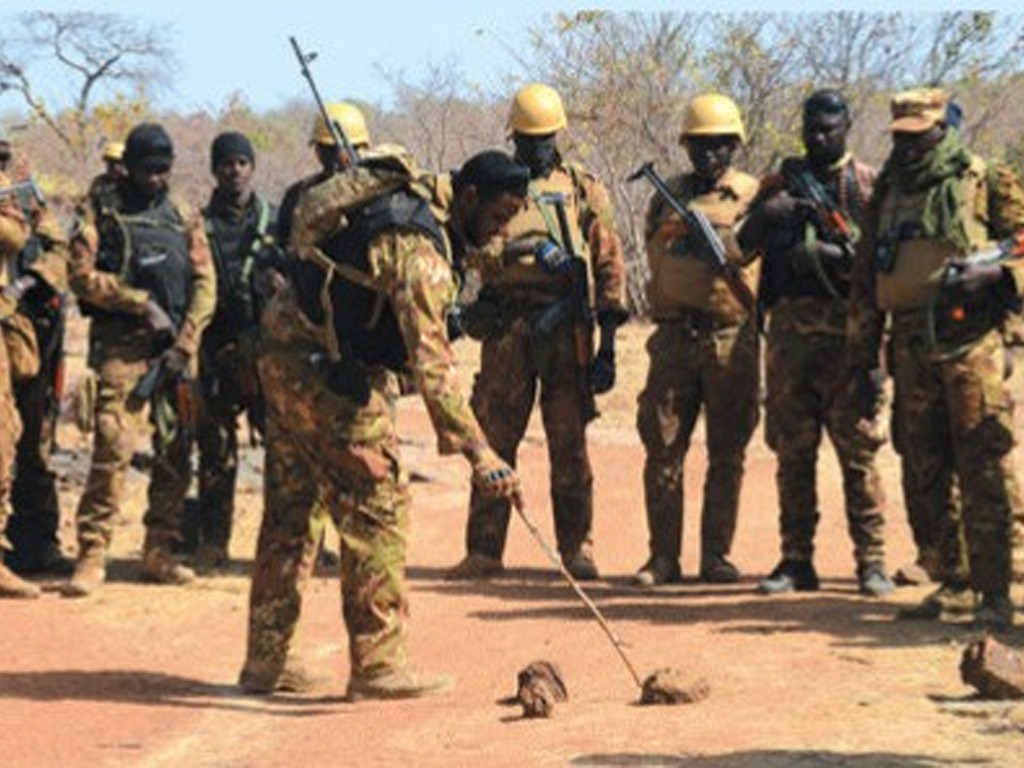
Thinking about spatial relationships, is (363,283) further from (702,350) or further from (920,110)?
(702,350)

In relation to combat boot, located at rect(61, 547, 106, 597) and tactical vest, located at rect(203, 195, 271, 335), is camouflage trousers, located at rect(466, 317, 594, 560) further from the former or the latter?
combat boot, located at rect(61, 547, 106, 597)

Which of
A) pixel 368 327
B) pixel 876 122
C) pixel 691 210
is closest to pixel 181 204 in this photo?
pixel 691 210

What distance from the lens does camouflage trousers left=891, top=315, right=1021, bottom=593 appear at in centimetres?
886

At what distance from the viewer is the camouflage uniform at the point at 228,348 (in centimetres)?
1123

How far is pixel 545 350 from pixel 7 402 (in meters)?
2.63

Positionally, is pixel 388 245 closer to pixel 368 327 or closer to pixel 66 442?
pixel 368 327

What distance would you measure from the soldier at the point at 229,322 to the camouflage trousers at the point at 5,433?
43.4 inches

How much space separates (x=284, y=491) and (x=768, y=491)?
258 inches

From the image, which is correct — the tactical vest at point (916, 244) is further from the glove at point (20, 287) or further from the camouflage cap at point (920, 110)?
the glove at point (20, 287)

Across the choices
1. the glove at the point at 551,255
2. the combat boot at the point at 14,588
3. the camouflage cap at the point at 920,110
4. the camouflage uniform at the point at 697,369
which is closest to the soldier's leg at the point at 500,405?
the glove at the point at 551,255

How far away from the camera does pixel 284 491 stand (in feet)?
26.6

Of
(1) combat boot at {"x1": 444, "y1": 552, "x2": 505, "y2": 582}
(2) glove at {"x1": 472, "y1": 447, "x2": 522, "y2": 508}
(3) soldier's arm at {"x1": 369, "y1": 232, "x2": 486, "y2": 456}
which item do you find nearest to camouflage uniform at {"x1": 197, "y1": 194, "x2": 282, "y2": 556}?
(1) combat boot at {"x1": 444, "y1": 552, "x2": 505, "y2": 582}

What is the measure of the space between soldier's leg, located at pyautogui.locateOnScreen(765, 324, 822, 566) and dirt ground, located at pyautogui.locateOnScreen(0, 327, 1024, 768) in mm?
311

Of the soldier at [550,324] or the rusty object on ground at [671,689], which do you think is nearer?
the rusty object on ground at [671,689]
